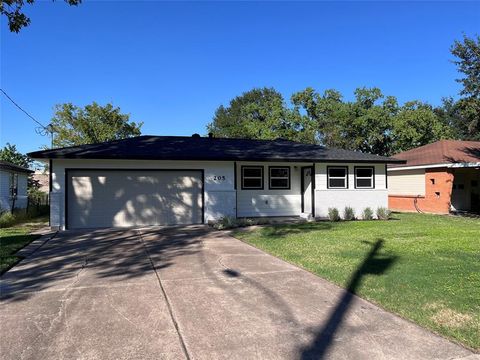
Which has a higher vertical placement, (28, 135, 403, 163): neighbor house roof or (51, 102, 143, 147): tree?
(51, 102, 143, 147): tree

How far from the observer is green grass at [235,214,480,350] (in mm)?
5348

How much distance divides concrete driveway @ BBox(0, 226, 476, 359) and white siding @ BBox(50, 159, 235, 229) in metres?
6.17

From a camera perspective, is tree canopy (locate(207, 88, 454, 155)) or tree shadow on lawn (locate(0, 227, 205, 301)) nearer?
tree shadow on lawn (locate(0, 227, 205, 301))

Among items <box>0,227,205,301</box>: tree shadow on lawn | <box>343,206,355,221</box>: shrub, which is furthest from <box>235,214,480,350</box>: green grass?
<box>343,206,355,221</box>: shrub

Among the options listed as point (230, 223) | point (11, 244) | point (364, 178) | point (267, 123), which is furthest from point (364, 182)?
point (267, 123)

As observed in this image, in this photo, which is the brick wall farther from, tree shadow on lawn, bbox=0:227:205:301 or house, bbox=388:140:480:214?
tree shadow on lawn, bbox=0:227:205:301

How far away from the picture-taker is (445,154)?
2269 cm

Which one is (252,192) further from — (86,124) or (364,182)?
(86,124)

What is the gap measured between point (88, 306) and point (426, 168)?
68.7 feet

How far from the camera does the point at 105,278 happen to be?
7.24m

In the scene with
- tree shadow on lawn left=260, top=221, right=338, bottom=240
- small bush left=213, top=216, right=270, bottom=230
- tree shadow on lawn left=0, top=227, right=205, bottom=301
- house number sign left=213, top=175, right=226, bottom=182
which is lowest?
tree shadow on lawn left=0, top=227, right=205, bottom=301

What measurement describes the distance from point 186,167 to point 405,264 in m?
9.84

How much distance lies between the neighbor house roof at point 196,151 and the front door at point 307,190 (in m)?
0.79

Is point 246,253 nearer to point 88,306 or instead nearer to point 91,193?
point 88,306
